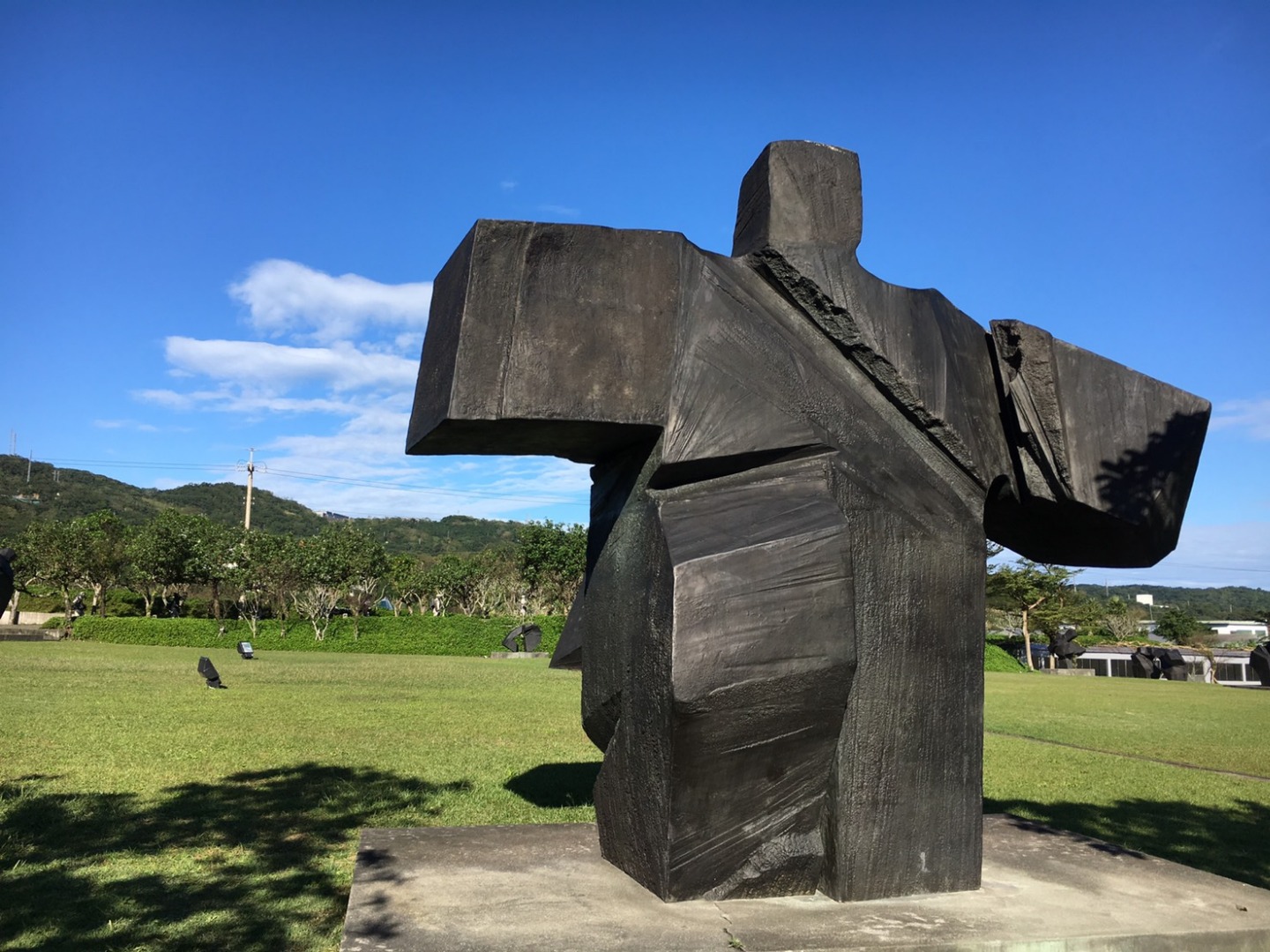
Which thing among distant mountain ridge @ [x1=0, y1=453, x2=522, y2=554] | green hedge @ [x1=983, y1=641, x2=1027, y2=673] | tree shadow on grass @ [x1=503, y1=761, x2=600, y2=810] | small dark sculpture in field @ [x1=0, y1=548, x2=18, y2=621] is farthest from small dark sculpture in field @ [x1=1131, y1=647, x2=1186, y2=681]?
distant mountain ridge @ [x1=0, y1=453, x2=522, y2=554]

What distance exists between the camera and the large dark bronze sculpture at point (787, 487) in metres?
3.39

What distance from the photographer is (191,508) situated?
90688mm

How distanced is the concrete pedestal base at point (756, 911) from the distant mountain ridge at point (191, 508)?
199 feet

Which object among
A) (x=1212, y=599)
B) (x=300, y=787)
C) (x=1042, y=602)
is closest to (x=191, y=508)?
(x=1042, y=602)

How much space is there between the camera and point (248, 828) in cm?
645

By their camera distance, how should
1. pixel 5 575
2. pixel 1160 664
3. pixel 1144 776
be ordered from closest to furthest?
pixel 1144 776, pixel 5 575, pixel 1160 664

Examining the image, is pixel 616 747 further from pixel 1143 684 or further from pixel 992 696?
pixel 1143 684

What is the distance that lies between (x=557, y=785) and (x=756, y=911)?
5.14m

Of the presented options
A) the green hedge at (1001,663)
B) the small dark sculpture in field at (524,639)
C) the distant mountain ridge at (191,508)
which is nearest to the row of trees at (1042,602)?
the green hedge at (1001,663)

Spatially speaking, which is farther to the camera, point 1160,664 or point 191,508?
point 191,508

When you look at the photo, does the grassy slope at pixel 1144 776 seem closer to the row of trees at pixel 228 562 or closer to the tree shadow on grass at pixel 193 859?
the tree shadow on grass at pixel 193 859

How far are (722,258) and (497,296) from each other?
3.15 feet

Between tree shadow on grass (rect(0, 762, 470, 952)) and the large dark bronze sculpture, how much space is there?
201 cm

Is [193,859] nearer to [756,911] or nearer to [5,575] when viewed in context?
[756,911]
